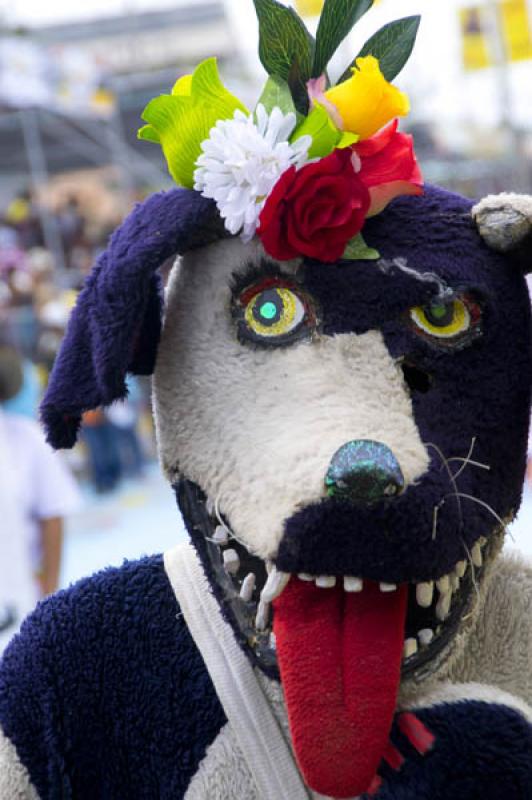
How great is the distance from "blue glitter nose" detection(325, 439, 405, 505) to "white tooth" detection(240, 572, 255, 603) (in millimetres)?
192

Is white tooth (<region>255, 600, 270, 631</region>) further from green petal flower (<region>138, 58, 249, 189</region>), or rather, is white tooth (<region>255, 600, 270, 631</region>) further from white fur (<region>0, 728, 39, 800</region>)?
green petal flower (<region>138, 58, 249, 189</region>)

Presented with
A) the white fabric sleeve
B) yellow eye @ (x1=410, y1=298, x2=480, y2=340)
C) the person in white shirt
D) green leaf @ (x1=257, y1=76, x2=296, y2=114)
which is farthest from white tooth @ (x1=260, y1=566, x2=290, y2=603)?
the white fabric sleeve

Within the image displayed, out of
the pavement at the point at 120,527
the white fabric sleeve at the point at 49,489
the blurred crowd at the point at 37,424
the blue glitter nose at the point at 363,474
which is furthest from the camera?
the pavement at the point at 120,527

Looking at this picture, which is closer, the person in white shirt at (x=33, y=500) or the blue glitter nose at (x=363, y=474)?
the blue glitter nose at (x=363, y=474)

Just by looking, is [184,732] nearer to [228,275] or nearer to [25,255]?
[228,275]

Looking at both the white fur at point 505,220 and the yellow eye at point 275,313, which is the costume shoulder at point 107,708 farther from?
the white fur at point 505,220

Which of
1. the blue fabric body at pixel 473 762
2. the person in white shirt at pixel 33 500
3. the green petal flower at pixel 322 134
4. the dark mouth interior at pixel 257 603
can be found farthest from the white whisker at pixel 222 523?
the person in white shirt at pixel 33 500

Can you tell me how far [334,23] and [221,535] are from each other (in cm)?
62

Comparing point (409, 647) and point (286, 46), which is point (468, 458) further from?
point (286, 46)

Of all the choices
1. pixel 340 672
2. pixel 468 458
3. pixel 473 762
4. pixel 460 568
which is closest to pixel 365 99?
pixel 468 458

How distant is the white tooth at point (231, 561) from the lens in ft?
4.41

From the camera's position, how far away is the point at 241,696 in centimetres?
140

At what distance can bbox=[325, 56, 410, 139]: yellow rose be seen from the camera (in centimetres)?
137

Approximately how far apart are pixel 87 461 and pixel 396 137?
29.4 feet
